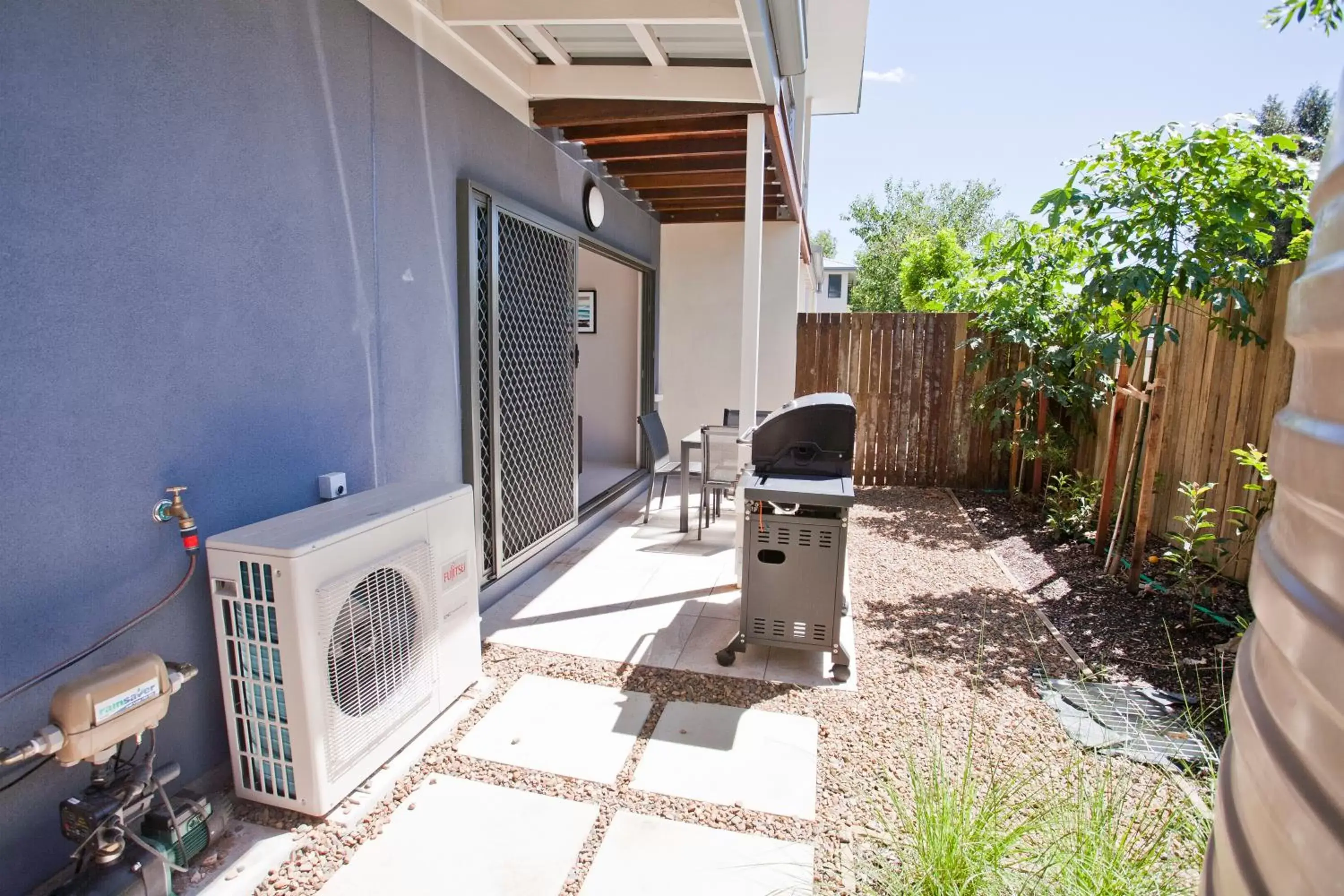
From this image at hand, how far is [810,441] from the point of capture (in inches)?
126

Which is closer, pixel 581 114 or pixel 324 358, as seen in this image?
pixel 324 358

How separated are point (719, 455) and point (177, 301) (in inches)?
143

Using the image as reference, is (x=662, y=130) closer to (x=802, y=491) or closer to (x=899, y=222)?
(x=802, y=491)

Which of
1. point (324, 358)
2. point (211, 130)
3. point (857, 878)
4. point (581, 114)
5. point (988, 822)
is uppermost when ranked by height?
point (581, 114)

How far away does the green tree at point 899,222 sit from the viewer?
952 inches

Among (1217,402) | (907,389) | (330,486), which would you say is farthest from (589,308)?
(1217,402)

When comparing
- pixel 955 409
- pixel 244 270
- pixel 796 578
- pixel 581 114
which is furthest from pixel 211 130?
pixel 955 409

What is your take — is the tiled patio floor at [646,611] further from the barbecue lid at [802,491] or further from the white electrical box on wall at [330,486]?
the white electrical box on wall at [330,486]

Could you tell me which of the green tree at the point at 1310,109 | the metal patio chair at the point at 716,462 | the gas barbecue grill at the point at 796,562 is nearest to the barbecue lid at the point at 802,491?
the gas barbecue grill at the point at 796,562

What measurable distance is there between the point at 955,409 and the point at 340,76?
591 cm

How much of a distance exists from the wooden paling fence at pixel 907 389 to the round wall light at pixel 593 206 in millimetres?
2718

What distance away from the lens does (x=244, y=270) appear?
80.8 inches

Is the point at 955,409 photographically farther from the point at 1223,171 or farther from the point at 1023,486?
the point at 1223,171

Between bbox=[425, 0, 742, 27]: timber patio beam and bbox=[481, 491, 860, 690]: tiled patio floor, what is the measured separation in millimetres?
2717
